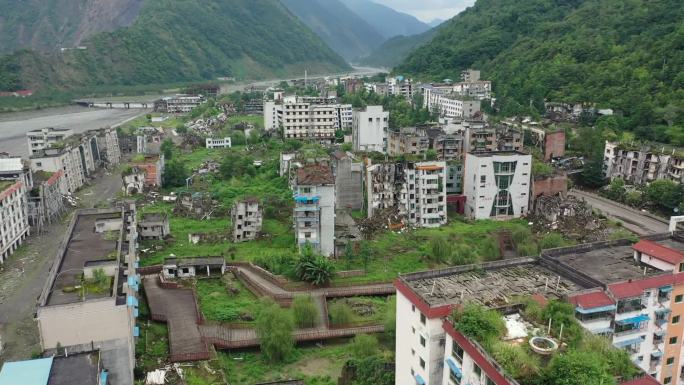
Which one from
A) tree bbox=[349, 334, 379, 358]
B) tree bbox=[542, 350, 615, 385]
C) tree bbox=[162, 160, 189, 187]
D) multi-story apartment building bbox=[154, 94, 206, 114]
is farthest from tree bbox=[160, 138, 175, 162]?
tree bbox=[542, 350, 615, 385]

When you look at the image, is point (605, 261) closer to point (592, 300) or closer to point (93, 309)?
point (592, 300)

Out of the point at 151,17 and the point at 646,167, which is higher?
the point at 151,17

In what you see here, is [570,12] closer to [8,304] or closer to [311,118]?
[311,118]

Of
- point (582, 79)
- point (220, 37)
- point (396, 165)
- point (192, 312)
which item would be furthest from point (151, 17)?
point (192, 312)

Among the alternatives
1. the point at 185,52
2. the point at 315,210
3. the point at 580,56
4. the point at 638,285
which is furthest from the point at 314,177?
the point at 185,52

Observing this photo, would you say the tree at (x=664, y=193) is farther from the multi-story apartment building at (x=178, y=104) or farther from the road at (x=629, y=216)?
the multi-story apartment building at (x=178, y=104)

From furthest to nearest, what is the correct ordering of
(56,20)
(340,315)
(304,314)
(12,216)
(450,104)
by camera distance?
(56,20)
(450,104)
(12,216)
(340,315)
(304,314)
